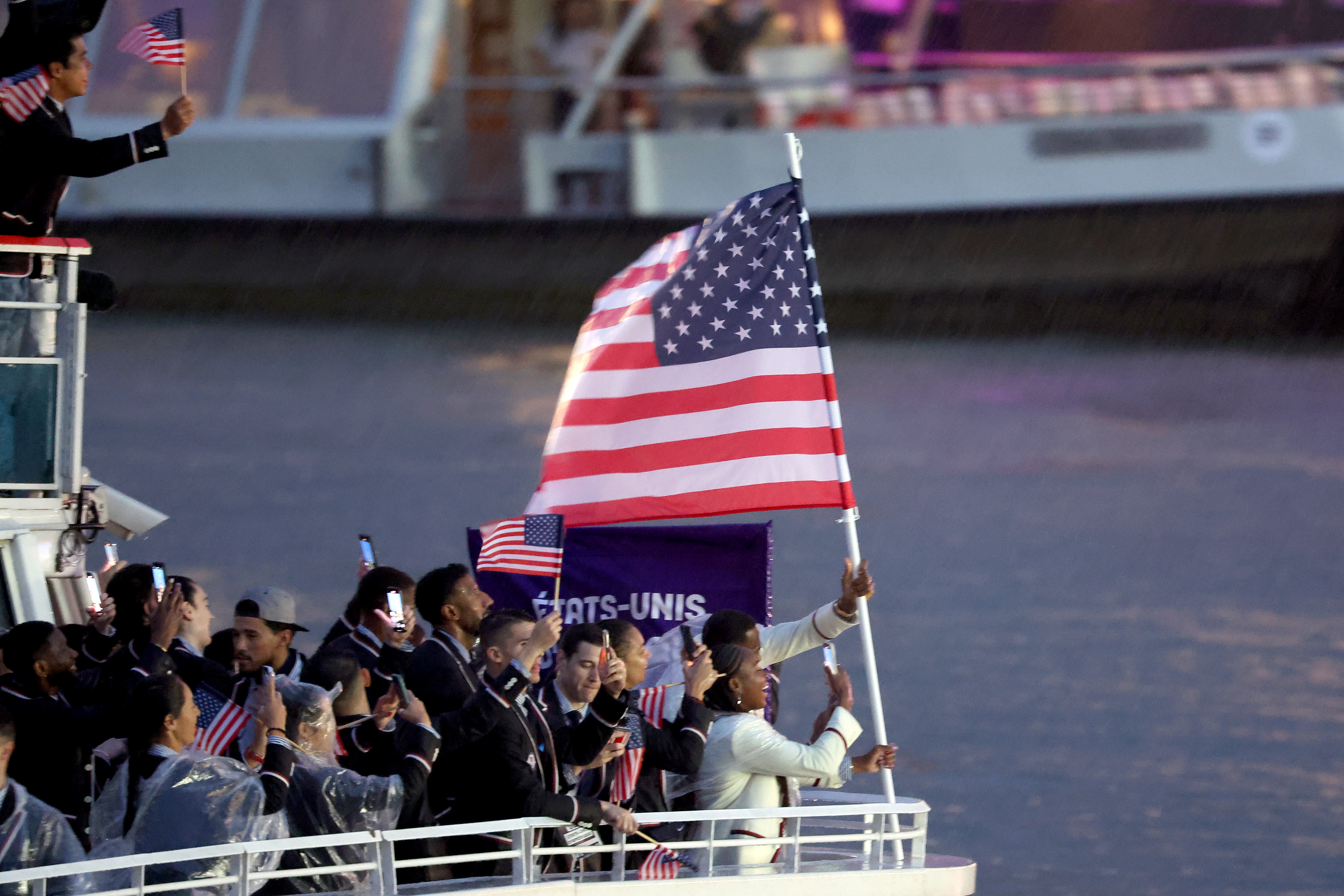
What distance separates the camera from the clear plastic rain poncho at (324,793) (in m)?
5.25

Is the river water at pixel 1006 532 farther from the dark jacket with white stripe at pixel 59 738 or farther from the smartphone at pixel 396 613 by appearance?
the dark jacket with white stripe at pixel 59 738

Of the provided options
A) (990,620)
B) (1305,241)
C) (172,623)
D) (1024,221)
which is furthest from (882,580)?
(172,623)

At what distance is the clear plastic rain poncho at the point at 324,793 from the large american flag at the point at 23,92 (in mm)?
2180

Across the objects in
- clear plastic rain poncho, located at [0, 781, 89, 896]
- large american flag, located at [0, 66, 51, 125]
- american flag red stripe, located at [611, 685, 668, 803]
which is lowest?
clear plastic rain poncho, located at [0, 781, 89, 896]

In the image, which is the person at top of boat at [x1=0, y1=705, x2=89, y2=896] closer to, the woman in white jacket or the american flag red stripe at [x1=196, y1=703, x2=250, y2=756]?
the american flag red stripe at [x1=196, y1=703, x2=250, y2=756]

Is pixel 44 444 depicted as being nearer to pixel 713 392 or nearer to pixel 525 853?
pixel 713 392

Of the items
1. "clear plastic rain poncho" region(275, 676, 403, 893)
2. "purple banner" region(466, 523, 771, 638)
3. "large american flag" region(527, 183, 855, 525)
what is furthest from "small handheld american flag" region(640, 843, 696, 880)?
"purple banner" region(466, 523, 771, 638)

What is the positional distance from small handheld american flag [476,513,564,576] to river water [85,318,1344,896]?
202 inches

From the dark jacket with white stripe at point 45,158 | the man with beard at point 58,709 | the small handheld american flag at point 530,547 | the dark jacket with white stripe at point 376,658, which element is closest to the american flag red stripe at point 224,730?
the man with beard at point 58,709

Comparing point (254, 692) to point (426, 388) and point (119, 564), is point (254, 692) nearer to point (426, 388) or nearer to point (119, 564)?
point (119, 564)

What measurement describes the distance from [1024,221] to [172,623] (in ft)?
56.5

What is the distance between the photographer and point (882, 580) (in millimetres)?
20266

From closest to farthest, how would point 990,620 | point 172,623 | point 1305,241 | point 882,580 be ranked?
point 172,623 → point 990,620 → point 882,580 → point 1305,241

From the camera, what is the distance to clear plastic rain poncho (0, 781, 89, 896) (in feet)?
15.8
